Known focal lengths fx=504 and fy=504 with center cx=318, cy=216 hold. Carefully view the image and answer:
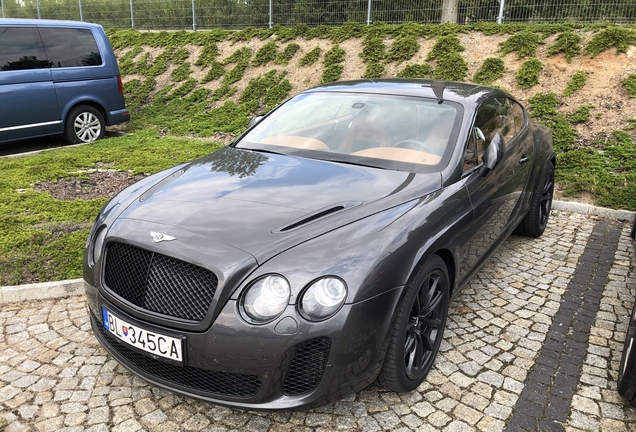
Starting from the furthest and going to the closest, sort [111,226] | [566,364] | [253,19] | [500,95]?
[253,19] < [500,95] < [566,364] < [111,226]

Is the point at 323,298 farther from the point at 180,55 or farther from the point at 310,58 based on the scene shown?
the point at 180,55

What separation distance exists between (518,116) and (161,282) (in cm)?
386

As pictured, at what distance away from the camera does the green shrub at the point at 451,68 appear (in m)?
10.0

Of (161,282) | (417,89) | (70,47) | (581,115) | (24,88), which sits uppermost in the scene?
(70,47)

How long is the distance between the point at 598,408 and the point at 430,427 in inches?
38.9

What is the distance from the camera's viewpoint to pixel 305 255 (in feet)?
7.80

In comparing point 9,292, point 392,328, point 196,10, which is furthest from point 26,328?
point 196,10

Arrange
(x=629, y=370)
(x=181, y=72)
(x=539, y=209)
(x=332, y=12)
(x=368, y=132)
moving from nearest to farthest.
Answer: (x=629, y=370)
(x=368, y=132)
(x=539, y=209)
(x=181, y=72)
(x=332, y=12)

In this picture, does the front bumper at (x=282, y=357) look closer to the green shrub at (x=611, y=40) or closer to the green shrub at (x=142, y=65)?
the green shrub at (x=611, y=40)

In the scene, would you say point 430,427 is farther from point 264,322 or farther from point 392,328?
point 264,322

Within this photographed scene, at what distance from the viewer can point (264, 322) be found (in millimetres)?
2225

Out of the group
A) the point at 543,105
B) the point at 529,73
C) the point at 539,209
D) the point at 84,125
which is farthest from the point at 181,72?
the point at 539,209

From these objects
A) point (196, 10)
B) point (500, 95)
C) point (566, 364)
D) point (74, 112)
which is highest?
point (196, 10)

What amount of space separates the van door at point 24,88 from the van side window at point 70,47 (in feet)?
0.49
